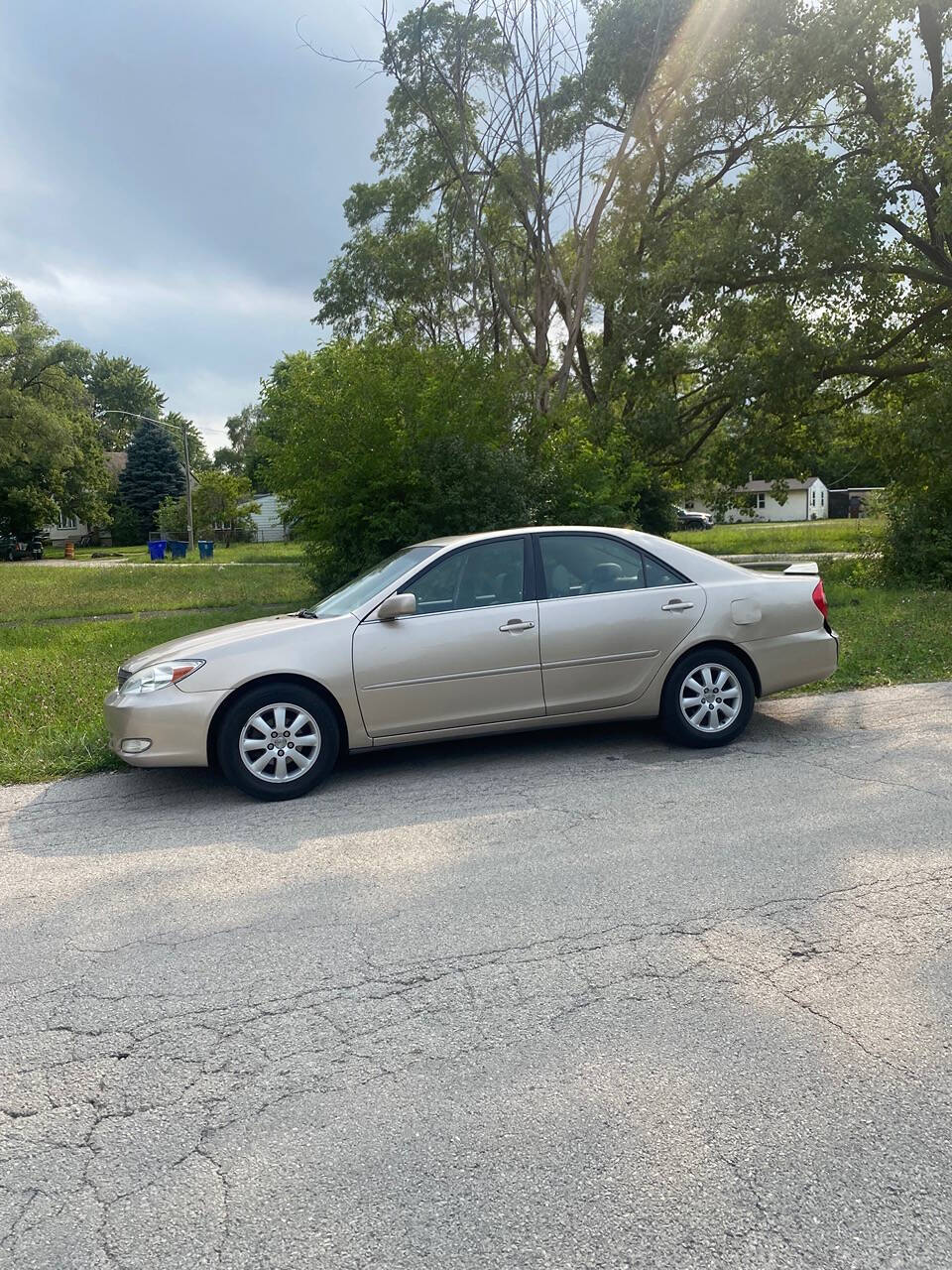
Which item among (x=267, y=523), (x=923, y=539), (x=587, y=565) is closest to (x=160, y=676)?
(x=587, y=565)

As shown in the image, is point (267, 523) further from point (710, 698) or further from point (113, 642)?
point (710, 698)

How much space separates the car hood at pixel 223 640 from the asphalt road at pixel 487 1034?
996mm

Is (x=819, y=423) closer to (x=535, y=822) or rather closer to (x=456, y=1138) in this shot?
(x=535, y=822)

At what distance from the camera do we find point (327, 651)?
19.8 feet

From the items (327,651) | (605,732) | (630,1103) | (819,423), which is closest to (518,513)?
(605,732)

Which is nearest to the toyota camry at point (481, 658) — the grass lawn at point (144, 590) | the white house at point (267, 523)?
the grass lawn at point (144, 590)

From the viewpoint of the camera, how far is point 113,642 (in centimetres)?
1289

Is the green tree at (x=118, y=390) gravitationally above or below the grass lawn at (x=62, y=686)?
above

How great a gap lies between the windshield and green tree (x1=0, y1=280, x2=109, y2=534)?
45339mm

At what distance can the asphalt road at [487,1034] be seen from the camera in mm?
2357

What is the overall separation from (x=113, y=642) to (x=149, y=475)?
202ft

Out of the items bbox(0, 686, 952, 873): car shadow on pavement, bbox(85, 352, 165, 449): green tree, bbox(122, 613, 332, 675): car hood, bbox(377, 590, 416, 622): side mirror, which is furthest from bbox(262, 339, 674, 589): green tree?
bbox(85, 352, 165, 449): green tree

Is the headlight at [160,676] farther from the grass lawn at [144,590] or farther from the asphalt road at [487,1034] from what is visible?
the grass lawn at [144,590]

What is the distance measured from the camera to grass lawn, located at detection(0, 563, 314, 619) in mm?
18484
